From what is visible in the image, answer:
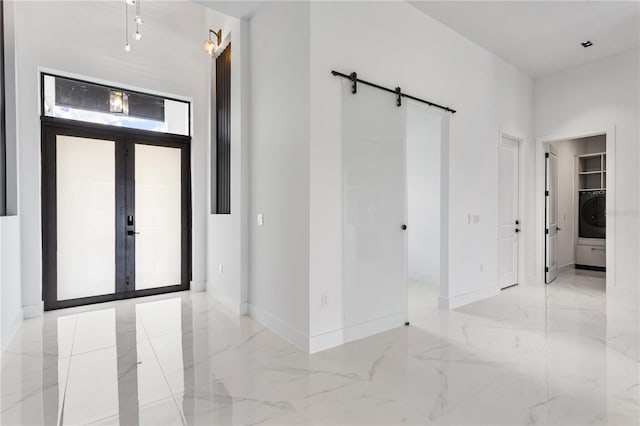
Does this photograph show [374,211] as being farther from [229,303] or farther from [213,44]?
[213,44]

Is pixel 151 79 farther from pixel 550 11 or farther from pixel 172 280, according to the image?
pixel 550 11

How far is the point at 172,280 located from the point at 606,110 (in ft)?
22.3

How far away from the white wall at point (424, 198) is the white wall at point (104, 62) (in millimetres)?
3162

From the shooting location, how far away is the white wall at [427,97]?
9.21ft

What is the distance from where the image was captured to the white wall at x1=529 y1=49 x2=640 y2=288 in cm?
446

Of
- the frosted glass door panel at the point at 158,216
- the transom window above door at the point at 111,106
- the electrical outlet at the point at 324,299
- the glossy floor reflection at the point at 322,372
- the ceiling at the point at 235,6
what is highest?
the ceiling at the point at 235,6

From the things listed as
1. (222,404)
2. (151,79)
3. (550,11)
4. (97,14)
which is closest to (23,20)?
(97,14)

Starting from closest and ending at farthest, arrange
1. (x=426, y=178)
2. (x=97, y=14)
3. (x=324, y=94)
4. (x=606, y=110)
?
1. (x=324, y=94)
2. (x=97, y=14)
3. (x=606, y=110)
4. (x=426, y=178)

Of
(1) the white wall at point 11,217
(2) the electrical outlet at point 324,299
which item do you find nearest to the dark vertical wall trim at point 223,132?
(2) the electrical outlet at point 324,299

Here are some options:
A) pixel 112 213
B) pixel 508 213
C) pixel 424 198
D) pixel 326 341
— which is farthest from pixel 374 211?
pixel 112 213

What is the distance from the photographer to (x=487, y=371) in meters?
2.40

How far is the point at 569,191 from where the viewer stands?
6.60 m

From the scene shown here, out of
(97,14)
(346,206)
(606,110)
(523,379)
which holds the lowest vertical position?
(523,379)

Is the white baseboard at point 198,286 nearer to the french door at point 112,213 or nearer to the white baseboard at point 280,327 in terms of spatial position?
the french door at point 112,213
